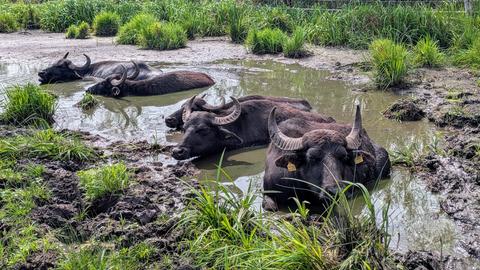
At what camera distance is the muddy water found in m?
5.23

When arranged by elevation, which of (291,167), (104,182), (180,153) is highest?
(291,167)

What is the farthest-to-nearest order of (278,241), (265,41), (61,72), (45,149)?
1. (265,41)
2. (61,72)
3. (45,149)
4. (278,241)

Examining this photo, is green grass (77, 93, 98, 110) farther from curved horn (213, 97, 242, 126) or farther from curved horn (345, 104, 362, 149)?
curved horn (345, 104, 362, 149)

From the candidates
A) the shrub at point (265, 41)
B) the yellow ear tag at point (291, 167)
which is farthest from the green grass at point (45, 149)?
the shrub at point (265, 41)

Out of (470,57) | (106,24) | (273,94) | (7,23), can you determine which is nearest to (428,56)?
(470,57)

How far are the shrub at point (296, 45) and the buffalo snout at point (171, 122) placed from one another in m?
5.83

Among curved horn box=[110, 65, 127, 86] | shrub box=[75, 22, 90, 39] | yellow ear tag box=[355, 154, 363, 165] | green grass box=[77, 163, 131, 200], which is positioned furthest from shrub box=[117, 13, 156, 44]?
yellow ear tag box=[355, 154, 363, 165]

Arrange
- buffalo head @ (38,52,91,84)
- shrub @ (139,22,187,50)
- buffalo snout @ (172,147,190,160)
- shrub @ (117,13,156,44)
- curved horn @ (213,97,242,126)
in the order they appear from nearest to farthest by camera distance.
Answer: buffalo snout @ (172,147,190,160), curved horn @ (213,97,242,126), buffalo head @ (38,52,91,84), shrub @ (139,22,187,50), shrub @ (117,13,156,44)

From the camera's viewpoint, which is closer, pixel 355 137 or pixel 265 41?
pixel 355 137

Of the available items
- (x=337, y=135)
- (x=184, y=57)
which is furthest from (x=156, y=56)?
(x=337, y=135)

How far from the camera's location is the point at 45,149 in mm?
6633

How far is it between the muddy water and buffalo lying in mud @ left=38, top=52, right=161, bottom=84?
32 centimetres

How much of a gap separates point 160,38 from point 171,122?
706 cm

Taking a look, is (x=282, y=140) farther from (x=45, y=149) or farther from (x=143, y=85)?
(x=143, y=85)
